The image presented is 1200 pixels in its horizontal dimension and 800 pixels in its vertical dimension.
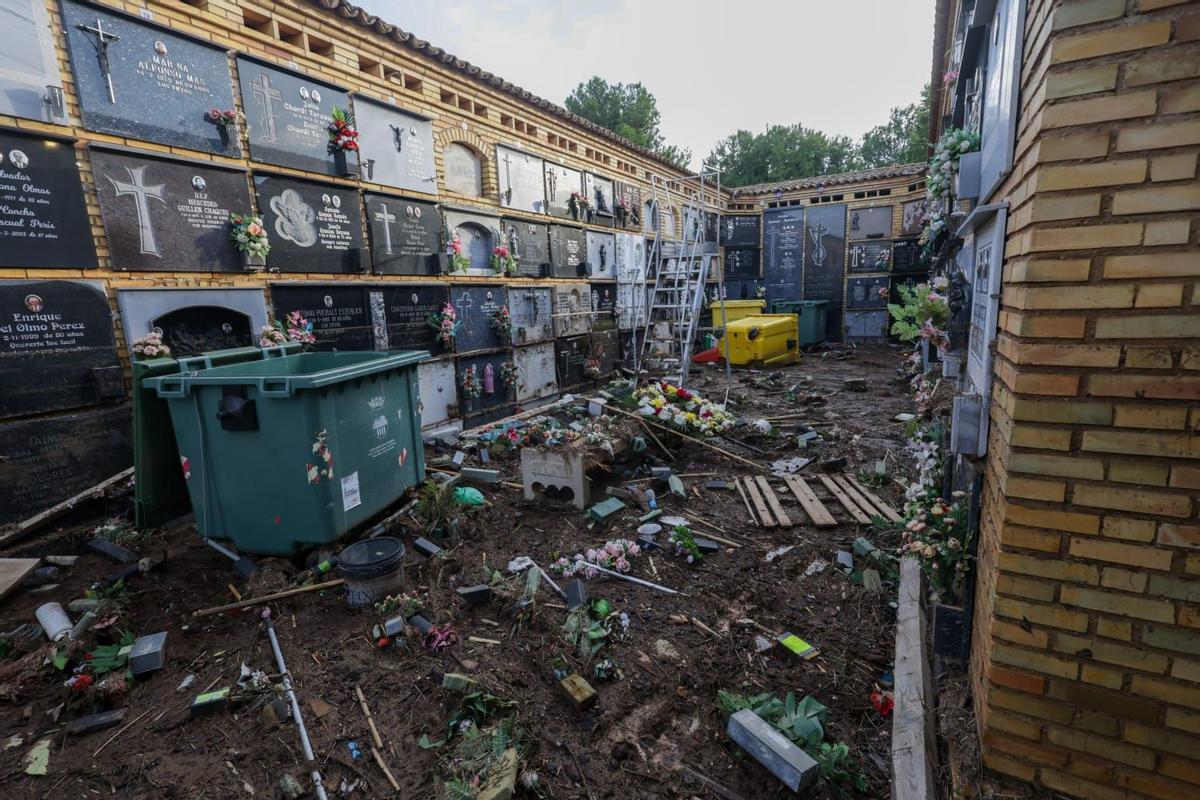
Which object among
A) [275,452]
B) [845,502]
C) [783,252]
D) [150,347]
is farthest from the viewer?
[783,252]

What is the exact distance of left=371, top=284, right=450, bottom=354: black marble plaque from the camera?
300 inches

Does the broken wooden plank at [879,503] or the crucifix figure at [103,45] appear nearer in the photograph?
the crucifix figure at [103,45]

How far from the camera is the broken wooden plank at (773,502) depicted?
5105 mm

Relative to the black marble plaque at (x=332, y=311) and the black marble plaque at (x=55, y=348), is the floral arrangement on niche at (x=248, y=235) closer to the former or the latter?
the black marble plaque at (x=332, y=311)

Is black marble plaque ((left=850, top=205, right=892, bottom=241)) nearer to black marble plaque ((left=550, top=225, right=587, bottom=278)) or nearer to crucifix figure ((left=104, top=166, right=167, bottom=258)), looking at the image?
black marble plaque ((left=550, top=225, right=587, bottom=278))

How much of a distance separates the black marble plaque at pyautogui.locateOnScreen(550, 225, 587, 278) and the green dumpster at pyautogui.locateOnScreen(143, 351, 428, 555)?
7165mm

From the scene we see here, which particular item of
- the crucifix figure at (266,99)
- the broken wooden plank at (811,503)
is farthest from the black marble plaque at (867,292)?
the crucifix figure at (266,99)

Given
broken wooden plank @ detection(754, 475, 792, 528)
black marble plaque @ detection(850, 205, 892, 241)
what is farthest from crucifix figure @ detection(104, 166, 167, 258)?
black marble plaque @ detection(850, 205, 892, 241)

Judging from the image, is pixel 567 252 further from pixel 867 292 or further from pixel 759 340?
pixel 867 292

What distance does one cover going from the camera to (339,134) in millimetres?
6832

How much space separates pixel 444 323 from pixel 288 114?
3163 millimetres

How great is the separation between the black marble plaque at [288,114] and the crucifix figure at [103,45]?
1.17 metres

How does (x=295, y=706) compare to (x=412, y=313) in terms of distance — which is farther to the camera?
(x=412, y=313)

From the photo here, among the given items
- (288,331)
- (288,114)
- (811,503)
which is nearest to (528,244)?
(288,114)
